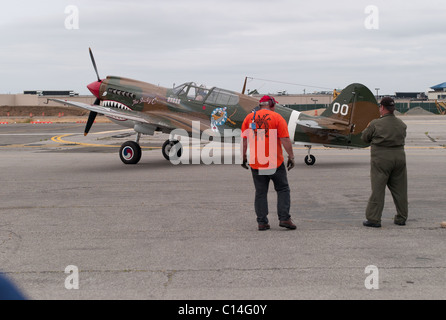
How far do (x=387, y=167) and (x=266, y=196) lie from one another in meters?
1.72

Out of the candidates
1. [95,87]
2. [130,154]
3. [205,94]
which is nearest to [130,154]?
[130,154]

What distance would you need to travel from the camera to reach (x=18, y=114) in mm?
90125

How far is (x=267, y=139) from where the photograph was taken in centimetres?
744

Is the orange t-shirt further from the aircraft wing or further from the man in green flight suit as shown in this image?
the aircraft wing

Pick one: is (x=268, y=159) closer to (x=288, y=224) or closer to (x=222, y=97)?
(x=288, y=224)

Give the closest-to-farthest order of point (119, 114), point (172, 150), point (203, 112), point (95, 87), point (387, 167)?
point (387, 167) → point (203, 112) → point (119, 114) → point (172, 150) → point (95, 87)

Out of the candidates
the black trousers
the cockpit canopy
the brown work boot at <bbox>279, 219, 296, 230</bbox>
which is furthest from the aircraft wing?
the brown work boot at <bbox>279, 219, 296, 230</bbox>

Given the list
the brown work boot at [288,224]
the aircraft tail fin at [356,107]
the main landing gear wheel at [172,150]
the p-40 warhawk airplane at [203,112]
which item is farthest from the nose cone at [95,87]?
the brown work boot at [288,224]

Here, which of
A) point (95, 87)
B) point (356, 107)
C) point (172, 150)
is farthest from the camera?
point (95, 87)

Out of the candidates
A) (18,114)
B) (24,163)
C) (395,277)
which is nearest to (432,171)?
(395,277)

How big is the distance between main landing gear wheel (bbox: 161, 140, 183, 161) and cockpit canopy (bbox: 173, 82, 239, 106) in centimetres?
161

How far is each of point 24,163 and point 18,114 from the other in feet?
260

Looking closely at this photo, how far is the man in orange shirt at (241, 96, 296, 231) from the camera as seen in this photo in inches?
288

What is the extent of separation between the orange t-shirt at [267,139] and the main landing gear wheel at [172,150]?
985 cm
